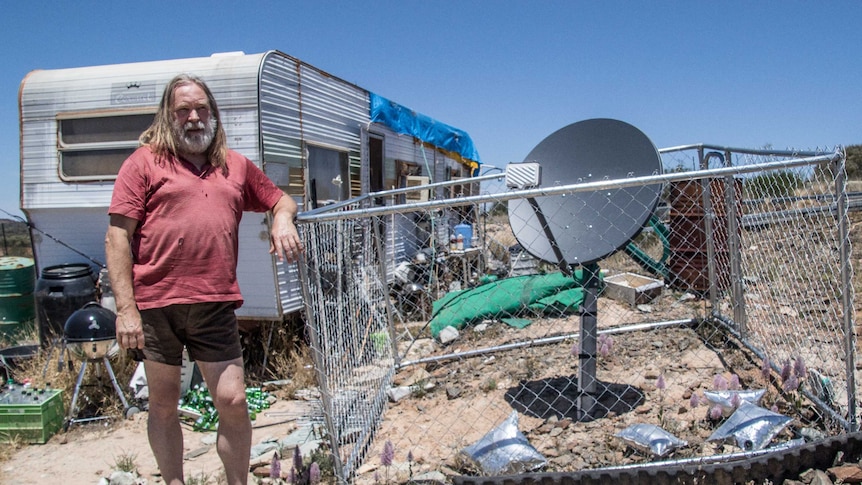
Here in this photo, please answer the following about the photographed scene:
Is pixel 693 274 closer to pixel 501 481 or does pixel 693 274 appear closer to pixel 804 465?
pixel 804 465

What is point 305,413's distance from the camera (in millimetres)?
4480

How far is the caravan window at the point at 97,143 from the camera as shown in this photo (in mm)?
5699

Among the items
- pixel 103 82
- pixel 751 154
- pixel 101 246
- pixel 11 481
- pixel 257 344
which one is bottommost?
pixel 11 481

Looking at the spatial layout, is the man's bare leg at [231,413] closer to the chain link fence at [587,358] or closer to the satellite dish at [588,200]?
the chain link fence at [587,358]

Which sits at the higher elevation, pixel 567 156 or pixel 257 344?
pixel 567 156

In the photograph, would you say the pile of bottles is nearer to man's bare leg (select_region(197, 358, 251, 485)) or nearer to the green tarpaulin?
the green tarpaulin

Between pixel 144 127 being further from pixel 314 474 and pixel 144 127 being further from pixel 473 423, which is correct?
pixel 473 423

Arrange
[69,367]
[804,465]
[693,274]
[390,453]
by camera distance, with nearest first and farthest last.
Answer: [804,465] < [390,453] < [69,367] < [693,274]

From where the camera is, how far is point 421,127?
9273 mm

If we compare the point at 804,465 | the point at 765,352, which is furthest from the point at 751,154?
the point at 804,465

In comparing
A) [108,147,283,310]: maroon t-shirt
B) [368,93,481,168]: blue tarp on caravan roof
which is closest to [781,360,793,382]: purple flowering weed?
[108,147,283,310]: maroon t-shirt

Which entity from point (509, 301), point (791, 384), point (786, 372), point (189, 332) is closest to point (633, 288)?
point (509, 301)

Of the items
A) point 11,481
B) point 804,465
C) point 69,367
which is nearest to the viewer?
point 804,465

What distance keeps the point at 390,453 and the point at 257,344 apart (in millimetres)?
3418
